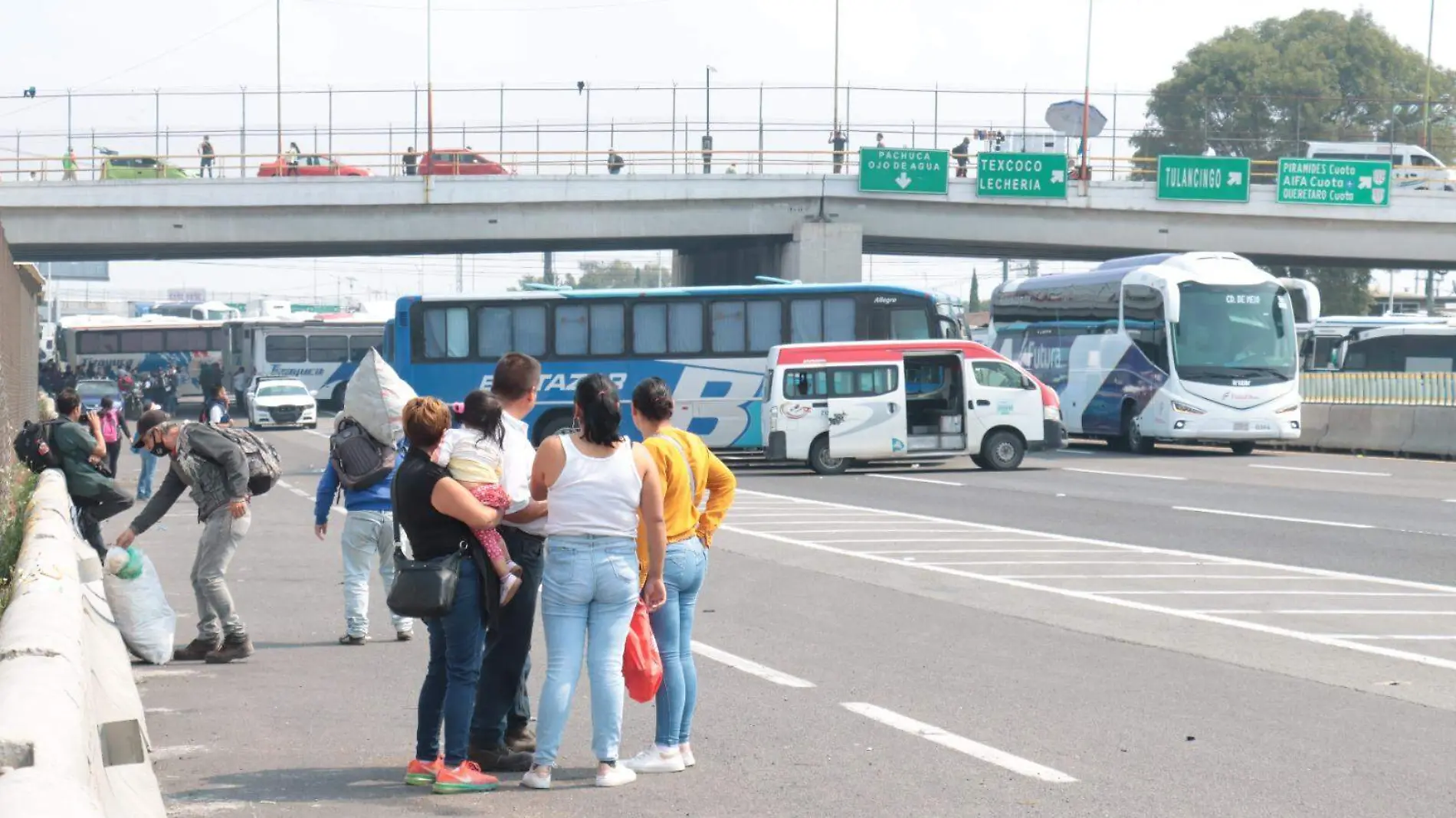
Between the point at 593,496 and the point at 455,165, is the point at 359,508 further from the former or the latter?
the point at 455,165

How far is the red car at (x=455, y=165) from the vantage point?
47338 millimetres

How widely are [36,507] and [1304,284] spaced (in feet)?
94.4

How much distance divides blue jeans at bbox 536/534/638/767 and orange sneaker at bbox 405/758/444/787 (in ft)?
1.32

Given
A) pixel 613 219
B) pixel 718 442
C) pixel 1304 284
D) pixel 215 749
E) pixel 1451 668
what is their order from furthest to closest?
pixel 613 219 < pixel 1304 284 < pixel 718 442 < pixel 1451 668 < pixel 215 749

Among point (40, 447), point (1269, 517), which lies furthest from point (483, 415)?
point (1269, 517)

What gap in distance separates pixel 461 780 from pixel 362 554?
4.15 meters

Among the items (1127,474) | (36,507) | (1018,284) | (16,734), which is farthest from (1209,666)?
(1018,284)

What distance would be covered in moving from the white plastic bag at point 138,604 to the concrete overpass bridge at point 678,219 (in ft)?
122

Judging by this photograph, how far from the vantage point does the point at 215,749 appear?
752 centimetres

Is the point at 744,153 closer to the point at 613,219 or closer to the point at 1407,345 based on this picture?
the point at 613,219

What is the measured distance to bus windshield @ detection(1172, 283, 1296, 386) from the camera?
103 ft

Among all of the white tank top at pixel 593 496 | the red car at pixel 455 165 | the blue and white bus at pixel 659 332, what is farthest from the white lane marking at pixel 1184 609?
the red car at pixel 455 165

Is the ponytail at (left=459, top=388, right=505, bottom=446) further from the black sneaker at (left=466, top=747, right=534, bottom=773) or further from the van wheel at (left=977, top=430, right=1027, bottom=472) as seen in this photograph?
the van wheel at (left=977, top=430, right=1027, bottom=472)

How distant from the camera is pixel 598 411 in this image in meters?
6.57
